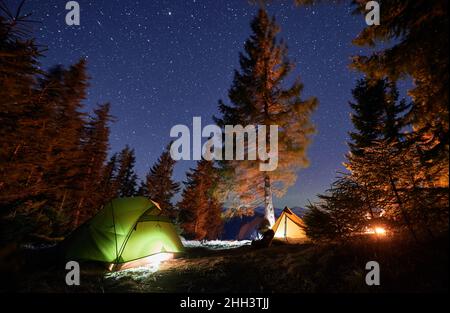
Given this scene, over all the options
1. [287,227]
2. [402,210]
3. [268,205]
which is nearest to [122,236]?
[402,210]

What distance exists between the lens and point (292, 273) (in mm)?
4660

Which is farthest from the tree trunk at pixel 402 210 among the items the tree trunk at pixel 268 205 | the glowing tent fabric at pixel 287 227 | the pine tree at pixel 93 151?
the pine tree at pixel 93 151

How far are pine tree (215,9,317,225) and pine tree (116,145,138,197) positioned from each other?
26.3 metres

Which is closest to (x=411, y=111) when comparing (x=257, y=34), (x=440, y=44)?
(x=440, y=44)

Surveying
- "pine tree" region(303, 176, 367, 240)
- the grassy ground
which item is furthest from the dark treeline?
"pine tree" region(303, 176, 367, 240)

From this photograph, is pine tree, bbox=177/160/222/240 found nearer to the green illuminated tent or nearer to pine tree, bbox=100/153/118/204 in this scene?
pine tree, bbox=100/153/118/204

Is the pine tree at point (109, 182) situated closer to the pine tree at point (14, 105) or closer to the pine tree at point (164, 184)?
the pine tree at point (164, 184)

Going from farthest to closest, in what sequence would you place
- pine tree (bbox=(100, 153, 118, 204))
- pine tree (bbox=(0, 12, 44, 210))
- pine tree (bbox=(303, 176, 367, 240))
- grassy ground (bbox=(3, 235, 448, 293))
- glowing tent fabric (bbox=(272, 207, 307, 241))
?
pine tree (bbox=(100, 153, 118, 204)) < glowing tent fabric (bbox=(272, 207, 307, 241)) < pine tree (bbox=(0, 12, 44, 210)) < pine tree (bbox=(303, 176, 367, 240)) < grassy ground (bbox=(3, 235, 448, 293))

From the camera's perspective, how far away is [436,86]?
3859 mm

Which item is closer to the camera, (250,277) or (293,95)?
(250,277)

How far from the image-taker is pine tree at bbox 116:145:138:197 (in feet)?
113

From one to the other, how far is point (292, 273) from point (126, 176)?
3571 centimetres
